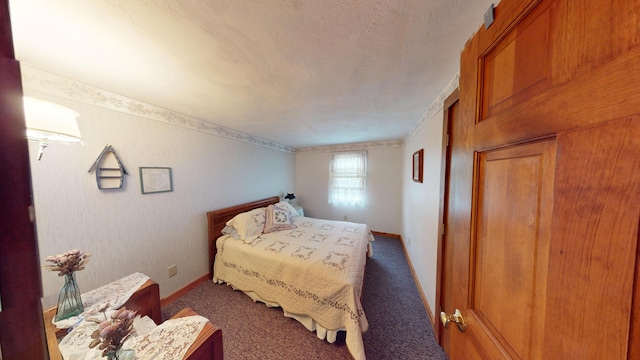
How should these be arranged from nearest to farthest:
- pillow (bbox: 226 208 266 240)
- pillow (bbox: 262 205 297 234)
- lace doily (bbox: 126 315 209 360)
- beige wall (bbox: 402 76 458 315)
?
lace doily (bbox: 126 315 209 360) < beige wall (bbox: 402 76 458 315) < pillow (bbox: 226 208 266 240) < pillow (bbox: 262 205 297 234)

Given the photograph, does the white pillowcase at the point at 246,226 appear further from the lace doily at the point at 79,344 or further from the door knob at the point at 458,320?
the door knob at the point at 458,320

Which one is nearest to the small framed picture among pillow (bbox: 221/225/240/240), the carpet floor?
pillow (bbox: 221/225/240/240)

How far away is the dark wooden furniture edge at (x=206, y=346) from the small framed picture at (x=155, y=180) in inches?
59.8

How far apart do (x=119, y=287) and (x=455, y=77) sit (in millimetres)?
2823

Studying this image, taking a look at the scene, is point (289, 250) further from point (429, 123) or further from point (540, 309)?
point (429, 123)

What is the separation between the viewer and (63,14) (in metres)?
0.83

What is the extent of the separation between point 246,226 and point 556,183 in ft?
7.96

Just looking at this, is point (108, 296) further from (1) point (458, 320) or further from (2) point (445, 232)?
(2) point (445, 232)

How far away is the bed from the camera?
150 centimetres

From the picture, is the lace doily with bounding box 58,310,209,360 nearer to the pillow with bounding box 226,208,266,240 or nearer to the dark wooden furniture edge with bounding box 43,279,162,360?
the dark wooden furniture edge with bounding box 43,279,162,360

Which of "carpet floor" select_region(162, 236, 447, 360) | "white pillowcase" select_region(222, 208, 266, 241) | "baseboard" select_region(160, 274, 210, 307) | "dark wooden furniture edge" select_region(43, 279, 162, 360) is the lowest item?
"carpet floor" select_region(162, 236, 447, 360)

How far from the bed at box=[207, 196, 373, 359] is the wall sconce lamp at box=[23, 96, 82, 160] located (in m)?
1.50

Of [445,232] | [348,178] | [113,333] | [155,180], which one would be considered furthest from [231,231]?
[348,178]

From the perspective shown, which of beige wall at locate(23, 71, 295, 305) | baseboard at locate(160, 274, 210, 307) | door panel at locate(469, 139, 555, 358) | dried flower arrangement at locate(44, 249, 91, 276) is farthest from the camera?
baseboard at locate(160, 274, 210, 307)
